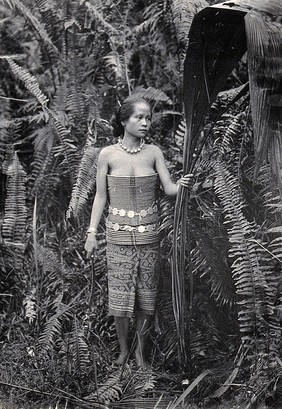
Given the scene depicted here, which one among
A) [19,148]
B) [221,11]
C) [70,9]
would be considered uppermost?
[70,9]

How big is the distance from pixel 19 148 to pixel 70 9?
0.94 m

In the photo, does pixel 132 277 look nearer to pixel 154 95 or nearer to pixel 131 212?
pixel 131 212

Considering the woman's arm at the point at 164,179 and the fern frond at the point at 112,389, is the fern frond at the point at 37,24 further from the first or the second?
the fern frond at the point at 112,389

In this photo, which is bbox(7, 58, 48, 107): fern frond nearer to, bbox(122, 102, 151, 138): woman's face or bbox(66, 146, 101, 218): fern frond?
bbox(66, 146, 101, 218): fern frond

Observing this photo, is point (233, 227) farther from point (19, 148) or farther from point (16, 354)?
point (19, 148)

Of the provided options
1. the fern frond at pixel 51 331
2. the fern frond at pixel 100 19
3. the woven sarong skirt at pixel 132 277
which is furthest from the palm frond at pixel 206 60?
the fern frond at pixel 100 19

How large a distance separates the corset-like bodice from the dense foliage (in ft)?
0.89

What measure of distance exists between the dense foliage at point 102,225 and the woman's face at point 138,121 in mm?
389

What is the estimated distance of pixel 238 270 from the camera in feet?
9.86

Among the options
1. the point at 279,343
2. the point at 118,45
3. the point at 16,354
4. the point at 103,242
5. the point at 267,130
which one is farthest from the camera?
the point at 118,45

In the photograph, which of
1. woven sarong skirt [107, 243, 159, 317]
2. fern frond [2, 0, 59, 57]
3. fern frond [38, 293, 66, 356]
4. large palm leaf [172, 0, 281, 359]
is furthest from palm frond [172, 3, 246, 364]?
fern frond [2, 0, 59, 57]

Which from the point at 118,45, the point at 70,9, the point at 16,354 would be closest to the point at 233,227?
the point at 16,354

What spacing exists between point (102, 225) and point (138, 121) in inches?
40.0

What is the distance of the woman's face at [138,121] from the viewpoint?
9.46ft
